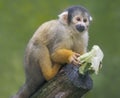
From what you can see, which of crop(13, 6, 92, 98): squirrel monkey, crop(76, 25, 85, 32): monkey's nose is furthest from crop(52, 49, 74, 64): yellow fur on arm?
crop(76, 25, 85, 32): monkey's nose

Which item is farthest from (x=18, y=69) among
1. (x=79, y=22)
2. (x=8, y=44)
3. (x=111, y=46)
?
(x=79, y=22)

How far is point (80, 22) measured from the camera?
44.8 ft

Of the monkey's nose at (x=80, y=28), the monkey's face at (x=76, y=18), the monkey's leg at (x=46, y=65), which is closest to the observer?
the monkey's leg at (x=46, y=65)

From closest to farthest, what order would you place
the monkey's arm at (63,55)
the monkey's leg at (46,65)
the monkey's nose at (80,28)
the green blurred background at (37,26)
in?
the monkey's arm at (63,55) → the monkey's leg at (46,65) → the monkey's nose at (80,28) → the green blurred background at (37,26)

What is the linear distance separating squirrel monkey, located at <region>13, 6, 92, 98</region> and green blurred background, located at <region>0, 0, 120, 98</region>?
7.37 m

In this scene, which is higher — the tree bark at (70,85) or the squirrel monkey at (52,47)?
the squirrel monkey at (52,47)

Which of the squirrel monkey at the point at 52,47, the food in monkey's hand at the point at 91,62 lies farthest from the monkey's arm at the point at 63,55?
the food in monkey's hand at the point at 91,62

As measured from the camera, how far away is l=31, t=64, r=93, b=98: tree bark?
12.5 metres

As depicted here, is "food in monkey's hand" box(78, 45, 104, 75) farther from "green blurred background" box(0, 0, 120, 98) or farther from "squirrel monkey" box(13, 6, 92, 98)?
"green blurred background" box(0, 0, 120, 98)

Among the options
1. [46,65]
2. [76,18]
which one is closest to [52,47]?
[46,65]

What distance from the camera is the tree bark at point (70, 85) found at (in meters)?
12.5

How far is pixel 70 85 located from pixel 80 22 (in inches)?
→ 59.6

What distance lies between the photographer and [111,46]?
890 inches

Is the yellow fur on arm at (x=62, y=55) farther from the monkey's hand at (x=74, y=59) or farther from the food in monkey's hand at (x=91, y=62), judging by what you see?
the food in monkey's hand at (x=91, y=62)
